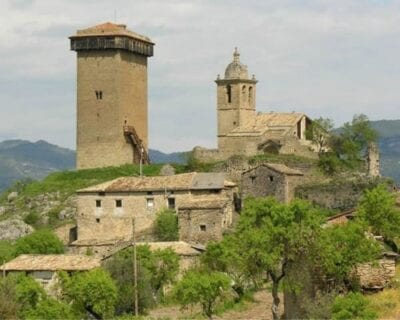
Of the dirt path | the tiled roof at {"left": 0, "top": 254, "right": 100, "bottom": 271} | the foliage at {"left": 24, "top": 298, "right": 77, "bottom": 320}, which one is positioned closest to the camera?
the foliage at {"left": 24, "top": 298, "right": 77, "bottom": 320}

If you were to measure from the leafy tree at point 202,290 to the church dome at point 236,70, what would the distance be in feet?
82.0

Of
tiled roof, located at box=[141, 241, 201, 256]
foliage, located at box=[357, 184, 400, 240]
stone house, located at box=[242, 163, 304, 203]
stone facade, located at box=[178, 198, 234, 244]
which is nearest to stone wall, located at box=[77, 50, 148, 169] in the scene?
stone house, located at box=[242, 163, 304, 203]

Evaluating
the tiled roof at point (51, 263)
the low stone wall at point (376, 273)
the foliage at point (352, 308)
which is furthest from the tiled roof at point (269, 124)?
the foliage at point (352, 308)

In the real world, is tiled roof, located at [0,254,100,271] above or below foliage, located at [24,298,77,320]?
above

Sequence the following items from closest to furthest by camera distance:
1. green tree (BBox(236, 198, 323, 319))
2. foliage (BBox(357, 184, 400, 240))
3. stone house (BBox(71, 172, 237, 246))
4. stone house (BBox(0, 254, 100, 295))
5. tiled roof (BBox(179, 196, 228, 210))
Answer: green tree (BBox(236, 198, 323, 319)), foliage (BBox(357, 184, 400, 240)), stone house (BBox(0, 254, 100, 295)), tiled roof (BBox(179, 196, 228, 210)), stone house (BBox(71, 172, 237, 246))

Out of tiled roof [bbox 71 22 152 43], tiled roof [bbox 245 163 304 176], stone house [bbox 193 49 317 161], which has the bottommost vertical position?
Result: tiled roof [bbox 245 163 304 176]

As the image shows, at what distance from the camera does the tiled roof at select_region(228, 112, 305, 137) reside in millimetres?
72750

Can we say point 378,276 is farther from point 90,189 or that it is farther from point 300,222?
point 90,189

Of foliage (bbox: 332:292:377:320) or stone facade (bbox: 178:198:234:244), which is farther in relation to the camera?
stone facade (bbox: 178:198:234:244)

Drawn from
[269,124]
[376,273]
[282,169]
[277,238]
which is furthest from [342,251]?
[269,124]

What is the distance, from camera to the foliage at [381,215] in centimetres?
4862

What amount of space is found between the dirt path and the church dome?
72.2 feet

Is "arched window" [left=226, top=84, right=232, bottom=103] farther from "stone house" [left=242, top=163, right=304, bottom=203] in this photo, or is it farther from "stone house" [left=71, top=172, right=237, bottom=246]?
"stone house" [left=242, top=163, right=304, bottom=203]

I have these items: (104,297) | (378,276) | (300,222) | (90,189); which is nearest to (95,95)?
(90,189)
